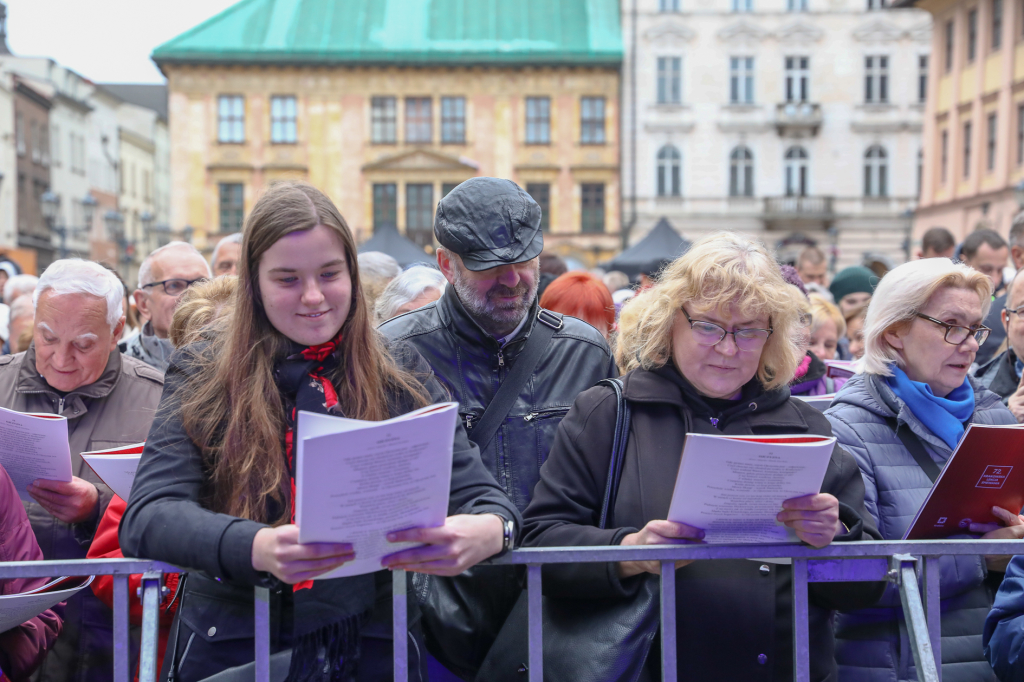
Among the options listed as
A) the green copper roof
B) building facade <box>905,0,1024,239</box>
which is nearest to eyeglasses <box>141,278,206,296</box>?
building facade <box>905,0,1024,239</box>

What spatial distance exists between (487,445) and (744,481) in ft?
3.57

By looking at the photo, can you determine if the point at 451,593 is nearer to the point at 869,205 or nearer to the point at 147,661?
the point at 147,661

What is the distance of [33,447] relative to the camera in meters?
2.80

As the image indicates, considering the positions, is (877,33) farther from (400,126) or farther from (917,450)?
(917,450)

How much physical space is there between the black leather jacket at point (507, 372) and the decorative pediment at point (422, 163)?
1306 inches

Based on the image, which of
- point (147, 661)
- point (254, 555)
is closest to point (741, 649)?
point (254, 555)

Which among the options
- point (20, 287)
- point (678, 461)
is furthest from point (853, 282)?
point (20, 287)

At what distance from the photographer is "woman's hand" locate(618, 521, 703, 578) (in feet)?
7.45

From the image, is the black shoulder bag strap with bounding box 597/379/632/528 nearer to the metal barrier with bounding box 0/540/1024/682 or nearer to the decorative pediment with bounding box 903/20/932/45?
the metal barrier with bounding box 0/540/1024/682

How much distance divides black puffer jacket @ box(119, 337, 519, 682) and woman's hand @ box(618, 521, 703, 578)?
31 cm

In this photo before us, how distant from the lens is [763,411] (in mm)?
2625

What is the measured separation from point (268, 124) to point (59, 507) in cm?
3529

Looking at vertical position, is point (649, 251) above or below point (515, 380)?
above

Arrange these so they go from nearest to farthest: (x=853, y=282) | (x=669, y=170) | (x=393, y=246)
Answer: (x=853, y=282) < (x=393, y=246) < (x=669, y=170)
